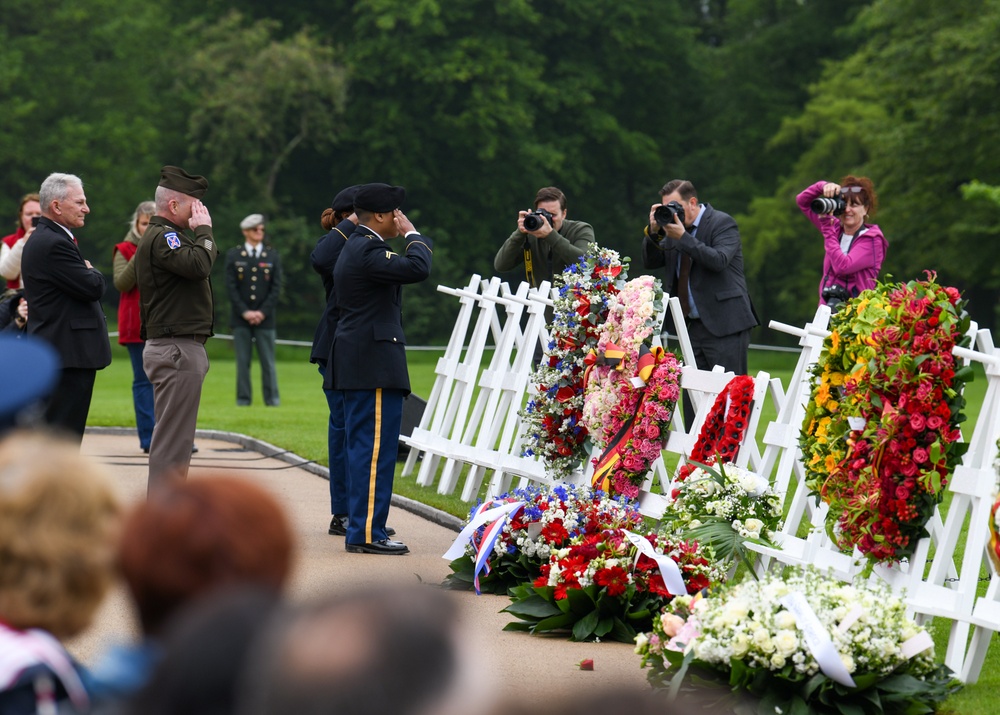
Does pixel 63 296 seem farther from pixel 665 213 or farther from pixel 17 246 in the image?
pixel 665 213

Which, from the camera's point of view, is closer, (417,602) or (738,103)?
(417,602)

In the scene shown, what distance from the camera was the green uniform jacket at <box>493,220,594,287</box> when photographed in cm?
1101

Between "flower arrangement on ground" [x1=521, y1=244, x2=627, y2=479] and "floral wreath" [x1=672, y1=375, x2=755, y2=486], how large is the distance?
1369 mm

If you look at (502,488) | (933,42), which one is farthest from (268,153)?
Answer: (502,488)

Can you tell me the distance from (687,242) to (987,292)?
36076 mm

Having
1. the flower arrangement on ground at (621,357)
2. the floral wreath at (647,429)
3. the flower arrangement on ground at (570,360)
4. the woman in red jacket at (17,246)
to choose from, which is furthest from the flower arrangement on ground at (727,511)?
the woman in red jacket at (17,246)

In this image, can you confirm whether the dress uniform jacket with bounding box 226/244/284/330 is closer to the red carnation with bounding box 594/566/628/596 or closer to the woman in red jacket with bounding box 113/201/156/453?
the woman in red jacket with bounding box 113/201/156/453

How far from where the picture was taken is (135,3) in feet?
164

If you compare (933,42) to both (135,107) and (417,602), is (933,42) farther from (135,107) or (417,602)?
(417,602)

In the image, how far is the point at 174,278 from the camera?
8.93 meters

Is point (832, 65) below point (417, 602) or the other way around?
the other way around

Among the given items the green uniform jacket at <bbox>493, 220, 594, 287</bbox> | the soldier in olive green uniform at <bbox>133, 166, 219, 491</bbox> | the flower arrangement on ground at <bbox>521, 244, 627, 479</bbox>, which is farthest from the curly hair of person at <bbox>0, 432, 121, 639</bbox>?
the green uniform jacket at <bbox>493, 220, 594, 287</bbox>

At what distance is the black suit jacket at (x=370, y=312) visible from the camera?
8680 mm

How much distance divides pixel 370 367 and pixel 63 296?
1.90 meters
